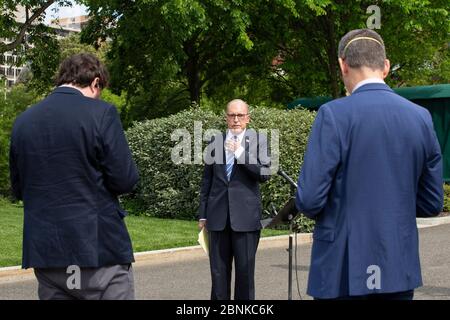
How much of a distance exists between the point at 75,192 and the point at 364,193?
1.41 meters

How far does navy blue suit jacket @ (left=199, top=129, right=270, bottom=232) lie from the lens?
272 inches

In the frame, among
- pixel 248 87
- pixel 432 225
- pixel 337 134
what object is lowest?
pixel 432 225

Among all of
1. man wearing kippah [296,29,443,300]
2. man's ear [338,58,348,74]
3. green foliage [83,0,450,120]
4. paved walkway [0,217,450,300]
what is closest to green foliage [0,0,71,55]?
green foliage [83,0,450,120]

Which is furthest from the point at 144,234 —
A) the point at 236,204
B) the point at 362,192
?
the point at 362,192

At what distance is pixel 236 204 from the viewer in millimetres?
6957

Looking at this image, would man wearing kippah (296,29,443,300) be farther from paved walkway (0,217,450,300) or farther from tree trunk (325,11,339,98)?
tree trunk (325,11,339,98)

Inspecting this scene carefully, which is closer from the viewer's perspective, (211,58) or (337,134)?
(337,134)

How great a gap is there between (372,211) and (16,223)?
1369cm

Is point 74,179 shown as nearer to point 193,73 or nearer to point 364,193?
point 364,193

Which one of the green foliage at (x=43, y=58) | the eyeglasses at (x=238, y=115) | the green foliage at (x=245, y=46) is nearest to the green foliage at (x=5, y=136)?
the green foliage at (x=43, y=58)

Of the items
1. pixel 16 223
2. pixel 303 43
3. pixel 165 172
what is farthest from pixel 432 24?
pixel 16 223

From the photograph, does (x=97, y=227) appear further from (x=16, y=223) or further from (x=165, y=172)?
(x=165, y=172)

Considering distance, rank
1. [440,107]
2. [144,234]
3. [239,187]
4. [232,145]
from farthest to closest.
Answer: [440,107] → [144,234] → [239,187] → [232,145]
